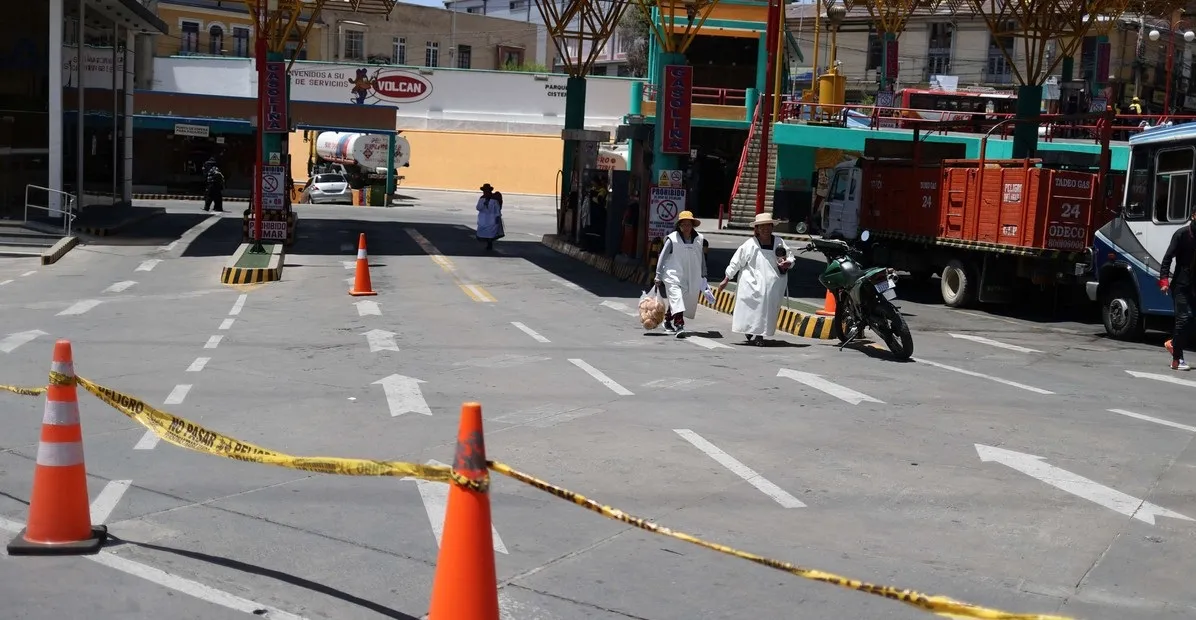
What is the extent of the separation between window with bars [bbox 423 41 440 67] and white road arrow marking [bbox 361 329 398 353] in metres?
60.7

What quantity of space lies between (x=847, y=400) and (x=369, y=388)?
14.5 feet

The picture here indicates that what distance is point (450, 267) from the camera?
85.5ft

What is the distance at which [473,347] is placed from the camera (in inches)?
580

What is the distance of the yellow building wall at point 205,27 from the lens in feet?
224

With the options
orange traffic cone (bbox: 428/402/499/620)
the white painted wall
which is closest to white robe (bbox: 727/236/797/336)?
orange traffic cone (bbox: 428/402/499/620)

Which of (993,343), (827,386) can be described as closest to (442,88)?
(993,343)

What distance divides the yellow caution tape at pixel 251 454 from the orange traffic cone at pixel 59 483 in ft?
0.34

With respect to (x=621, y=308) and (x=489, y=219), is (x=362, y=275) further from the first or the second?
(x=489, y=219)

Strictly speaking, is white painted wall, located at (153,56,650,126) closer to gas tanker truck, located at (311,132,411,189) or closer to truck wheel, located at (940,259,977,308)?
gas tanker truck, located at (311,132,411,189)

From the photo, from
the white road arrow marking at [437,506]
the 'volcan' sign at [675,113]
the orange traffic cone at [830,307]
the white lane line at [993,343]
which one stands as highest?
the 'volcan' sign at [675,113]

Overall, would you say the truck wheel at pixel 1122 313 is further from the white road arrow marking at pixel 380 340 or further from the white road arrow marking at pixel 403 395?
the white road arrow marking at pixel 403 395

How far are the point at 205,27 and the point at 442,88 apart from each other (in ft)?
47.9

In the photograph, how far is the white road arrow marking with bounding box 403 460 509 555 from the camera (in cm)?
689

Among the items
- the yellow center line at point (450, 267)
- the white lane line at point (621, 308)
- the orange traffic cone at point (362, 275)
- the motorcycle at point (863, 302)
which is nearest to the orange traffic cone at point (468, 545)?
the motorcycle at point (863, 302)
